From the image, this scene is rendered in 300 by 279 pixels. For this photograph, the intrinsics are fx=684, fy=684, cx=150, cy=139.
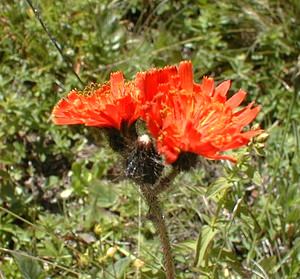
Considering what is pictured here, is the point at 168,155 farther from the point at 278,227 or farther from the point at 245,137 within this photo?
the point at 278,227

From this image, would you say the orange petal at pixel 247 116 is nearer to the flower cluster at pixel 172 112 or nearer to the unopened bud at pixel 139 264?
the flower cluster at pixel 172 112

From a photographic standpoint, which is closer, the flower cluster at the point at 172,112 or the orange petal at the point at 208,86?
the flower cluster at the point at 172,112

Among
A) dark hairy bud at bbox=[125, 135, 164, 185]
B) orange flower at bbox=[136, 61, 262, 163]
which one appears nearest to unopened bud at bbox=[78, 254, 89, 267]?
dark hairy bud at bbox=[125, 135, 164, 185]

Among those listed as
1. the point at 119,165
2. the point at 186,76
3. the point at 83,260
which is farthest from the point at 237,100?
the point at 83,260

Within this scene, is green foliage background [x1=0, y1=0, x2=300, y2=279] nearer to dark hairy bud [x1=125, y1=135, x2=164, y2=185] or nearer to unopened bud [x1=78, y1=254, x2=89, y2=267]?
unopened bud [x1=78, y1=254, x2=89, y2=267]

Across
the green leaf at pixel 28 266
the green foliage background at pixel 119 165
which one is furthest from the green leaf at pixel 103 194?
the green leaf at pixel 28 266

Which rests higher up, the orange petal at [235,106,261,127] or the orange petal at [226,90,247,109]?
the orange petal at [226,90,247,109]

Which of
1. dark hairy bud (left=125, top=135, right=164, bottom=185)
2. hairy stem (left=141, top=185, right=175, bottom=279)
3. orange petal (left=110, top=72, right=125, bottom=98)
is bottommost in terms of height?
hairy stem (left=141, top=185, right=175, bottom=279)
